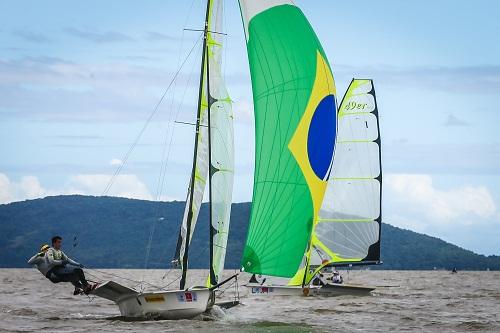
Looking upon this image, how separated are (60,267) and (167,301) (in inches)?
119

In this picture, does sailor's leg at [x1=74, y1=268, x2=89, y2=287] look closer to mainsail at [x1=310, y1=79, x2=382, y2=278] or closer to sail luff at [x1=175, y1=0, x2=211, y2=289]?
sail luff at [x1=175, y1=0, x2=211, y2=289]

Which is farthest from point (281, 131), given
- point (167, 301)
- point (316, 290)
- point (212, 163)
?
point (316, 290)

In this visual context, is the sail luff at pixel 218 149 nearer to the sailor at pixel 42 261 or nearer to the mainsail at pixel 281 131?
the mainsail at pixel 281 131

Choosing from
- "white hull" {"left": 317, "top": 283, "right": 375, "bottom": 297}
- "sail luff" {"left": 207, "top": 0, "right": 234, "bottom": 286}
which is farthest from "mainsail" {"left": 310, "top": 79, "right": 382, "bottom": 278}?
"sail luff" {"left": 207, "top": 0, "right": 234, "bottom": 286}

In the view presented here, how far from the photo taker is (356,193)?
160 ft

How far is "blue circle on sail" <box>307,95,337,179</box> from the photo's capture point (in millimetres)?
26234

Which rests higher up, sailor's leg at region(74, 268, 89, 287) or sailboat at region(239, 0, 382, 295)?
sailboat at region(239, 0, 382, 295)

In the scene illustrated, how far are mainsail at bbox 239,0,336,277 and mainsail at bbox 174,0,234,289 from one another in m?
1.55

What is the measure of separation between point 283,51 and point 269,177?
3446 mm

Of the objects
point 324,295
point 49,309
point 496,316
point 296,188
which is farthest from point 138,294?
point 324,295

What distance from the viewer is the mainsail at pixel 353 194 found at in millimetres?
48188

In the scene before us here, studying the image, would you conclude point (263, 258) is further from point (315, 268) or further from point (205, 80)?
point (315, 268)

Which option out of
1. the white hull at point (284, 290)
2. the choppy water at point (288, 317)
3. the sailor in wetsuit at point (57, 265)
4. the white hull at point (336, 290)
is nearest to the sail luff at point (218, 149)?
the choppy water at point (288, 317)

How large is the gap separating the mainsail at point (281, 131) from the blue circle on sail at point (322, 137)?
0.03 m
